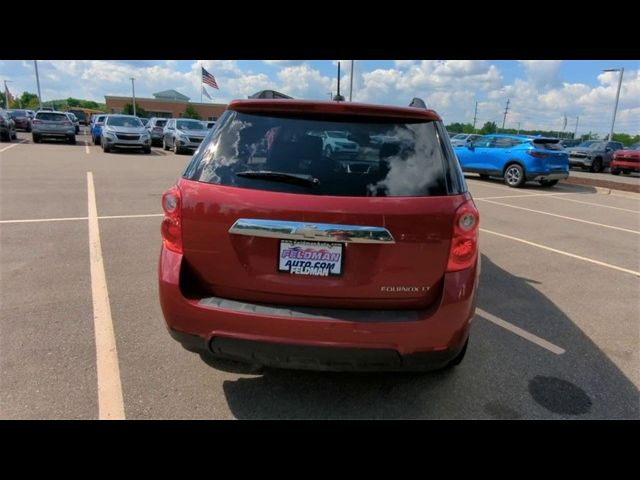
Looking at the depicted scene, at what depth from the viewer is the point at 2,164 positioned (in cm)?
1319

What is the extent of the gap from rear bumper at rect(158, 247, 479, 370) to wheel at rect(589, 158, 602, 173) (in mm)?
27354

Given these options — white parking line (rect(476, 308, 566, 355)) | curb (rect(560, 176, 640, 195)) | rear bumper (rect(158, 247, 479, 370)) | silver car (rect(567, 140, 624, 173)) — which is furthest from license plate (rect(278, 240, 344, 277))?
silver car (rect(567, 140, 624, 173))

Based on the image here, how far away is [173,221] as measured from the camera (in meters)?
2.49

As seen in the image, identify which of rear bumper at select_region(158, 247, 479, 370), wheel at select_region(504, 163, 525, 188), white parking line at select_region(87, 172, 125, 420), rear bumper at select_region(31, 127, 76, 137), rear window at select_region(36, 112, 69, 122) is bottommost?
white parking line at select_region(87, 172, 125, 420)

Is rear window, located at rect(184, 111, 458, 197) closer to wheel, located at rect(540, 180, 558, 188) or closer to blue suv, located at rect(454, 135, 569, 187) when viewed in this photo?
blue suv, located at rect(454, 135, 569, 187)

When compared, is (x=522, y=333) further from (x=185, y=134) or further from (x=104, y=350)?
(x=185, y=134)

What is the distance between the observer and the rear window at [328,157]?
239 centimetres

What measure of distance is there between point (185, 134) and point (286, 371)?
21.2 m

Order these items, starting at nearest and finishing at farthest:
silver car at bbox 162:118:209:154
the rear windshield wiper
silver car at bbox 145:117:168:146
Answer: the rear windshield wiper → silver car at bbox 162:118:209:154 → silver car at bbox 145:117:168:146

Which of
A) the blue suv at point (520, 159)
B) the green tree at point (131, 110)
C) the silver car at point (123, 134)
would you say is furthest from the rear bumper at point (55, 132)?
the green tree at point (131, 110)

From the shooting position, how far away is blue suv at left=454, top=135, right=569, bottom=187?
14227mm

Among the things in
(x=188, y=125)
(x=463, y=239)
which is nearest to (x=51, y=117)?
(x=188, y=125)

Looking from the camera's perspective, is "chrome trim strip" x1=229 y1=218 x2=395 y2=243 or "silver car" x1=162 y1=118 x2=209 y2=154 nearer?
"chrome trim strip" x1=229 y1=218 x2=395 y2=243

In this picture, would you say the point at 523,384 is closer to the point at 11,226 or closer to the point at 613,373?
the point at 613,373
